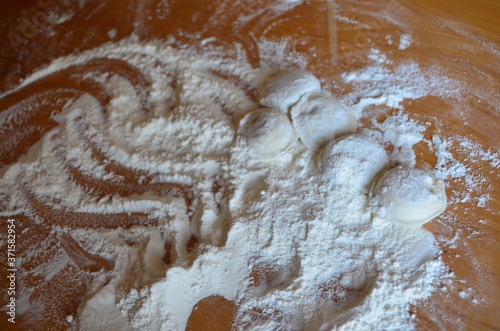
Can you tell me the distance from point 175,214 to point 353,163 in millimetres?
478

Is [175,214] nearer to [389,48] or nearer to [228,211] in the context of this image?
[228,211]

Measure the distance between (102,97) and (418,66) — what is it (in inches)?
38.1

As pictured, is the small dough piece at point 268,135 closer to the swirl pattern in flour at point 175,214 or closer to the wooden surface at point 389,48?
the swirl pattern in flour at point 175,214

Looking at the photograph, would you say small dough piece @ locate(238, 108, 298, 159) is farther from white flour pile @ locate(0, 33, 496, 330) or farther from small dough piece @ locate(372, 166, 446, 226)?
small dough piece @ locate(372, 166, 446, 226)

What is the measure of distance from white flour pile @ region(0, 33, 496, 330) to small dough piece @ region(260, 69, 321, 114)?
77 millimetres

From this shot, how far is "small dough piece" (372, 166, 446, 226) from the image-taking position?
975 mm

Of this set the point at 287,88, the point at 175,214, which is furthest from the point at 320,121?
the point at 175,214

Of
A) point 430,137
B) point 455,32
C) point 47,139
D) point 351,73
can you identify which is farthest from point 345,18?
point 47,139

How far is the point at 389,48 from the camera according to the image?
127 centimetres

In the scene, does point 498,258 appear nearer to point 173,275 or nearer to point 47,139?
point 173,275

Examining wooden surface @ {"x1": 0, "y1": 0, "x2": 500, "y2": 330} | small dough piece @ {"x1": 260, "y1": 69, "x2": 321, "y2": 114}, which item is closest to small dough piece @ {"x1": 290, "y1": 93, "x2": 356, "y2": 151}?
small dough piece @ {"x1": 260, "y1": 69, "x2": 321, "y2": 114}

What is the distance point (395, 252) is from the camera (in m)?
0.99

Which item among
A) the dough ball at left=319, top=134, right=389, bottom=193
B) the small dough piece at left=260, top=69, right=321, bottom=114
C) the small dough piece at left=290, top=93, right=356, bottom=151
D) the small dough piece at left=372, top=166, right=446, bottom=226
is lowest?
the small dough piece at left=372, top=166, right=446, bottom=226

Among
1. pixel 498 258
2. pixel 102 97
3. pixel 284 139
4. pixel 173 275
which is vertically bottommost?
pixel 498 258
